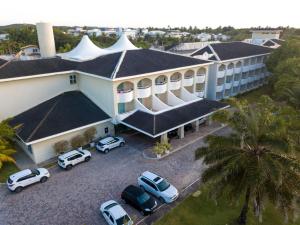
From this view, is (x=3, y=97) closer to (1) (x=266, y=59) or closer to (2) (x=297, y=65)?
(2) (x=297, y=65)

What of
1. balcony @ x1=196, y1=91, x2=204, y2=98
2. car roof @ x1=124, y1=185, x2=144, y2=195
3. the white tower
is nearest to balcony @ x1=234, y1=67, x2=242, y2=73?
balcony @ x1=196, y1=91, x2=204, y2=98

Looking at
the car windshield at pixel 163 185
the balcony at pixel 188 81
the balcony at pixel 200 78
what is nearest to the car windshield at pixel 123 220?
the car windshield at pixel 163 185

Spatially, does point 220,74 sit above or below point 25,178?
above

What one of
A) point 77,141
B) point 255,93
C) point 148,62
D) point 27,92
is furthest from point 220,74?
point 27,92

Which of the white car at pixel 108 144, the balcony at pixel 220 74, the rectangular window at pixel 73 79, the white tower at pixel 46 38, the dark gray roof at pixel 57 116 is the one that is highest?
the white tower at pixel 46 38

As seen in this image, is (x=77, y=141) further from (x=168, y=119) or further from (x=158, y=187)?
(x=158, y=187)

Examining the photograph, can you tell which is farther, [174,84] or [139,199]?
[174,84]

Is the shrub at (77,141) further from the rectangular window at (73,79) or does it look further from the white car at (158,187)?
the white car at (158,187)

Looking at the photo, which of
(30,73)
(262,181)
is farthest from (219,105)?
(30,73)
